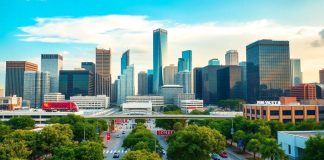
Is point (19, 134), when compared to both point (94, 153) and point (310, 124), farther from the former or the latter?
point (310, 124)

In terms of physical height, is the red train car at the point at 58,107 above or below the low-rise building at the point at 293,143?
above

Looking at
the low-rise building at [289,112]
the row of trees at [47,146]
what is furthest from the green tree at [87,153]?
the low-rise building at [289,112]

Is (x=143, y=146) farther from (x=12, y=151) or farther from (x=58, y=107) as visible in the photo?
(x=58, y=107)

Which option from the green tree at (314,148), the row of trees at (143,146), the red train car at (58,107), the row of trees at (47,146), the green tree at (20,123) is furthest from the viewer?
the red train car at (58,107)

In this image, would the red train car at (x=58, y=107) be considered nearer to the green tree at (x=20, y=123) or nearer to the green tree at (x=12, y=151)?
the green tree at (x=20, y=123)

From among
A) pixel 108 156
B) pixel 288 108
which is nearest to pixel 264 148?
pixel 108 156

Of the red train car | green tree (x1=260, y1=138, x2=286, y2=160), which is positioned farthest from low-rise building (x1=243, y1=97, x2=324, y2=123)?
the red train car

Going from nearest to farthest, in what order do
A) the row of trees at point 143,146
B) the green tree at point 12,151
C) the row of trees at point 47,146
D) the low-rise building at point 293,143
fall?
the row of trees at point 143,146 → the row of trees at point 47,146 → the green tree at point 12,151 → the low-rise building at point 293,143

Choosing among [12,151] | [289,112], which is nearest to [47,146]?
[12,151]

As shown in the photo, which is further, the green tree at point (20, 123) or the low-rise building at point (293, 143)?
the green tree at point (20, 123)
